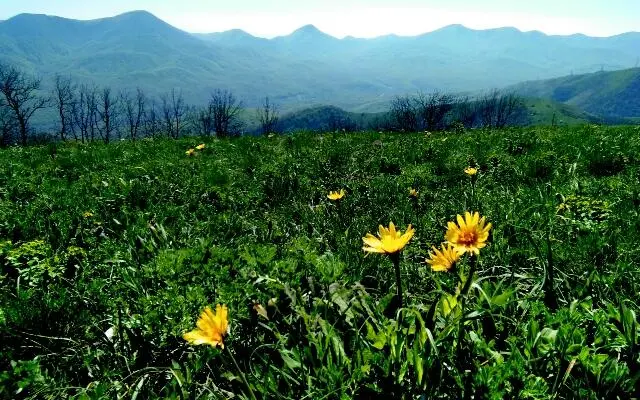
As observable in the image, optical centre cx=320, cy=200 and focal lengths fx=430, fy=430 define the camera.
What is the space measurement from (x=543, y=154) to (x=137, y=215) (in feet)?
22.9

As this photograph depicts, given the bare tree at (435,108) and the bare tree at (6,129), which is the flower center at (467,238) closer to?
the bare tree at (435,108)

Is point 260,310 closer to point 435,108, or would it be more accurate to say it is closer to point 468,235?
point 468,235

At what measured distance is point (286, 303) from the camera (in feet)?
10.0

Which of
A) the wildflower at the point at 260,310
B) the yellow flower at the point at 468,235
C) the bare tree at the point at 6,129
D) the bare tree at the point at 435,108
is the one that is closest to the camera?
the yellow flower at the point at 468,235

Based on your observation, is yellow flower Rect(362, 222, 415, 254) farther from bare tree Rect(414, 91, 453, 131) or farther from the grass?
bare tree Rect(414, 91, 453, 131)

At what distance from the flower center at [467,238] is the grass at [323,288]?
0.89ft

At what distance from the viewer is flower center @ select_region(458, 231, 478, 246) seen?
2.56 m

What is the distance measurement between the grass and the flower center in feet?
0.89

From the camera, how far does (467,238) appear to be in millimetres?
2584

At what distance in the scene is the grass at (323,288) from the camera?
2.15 metres

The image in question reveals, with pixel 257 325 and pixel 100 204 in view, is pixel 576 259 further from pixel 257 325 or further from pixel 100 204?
pixel 100 204

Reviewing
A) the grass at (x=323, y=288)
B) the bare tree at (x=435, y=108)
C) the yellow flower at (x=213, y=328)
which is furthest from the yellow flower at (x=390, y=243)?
the bare tree at (x=435, y=108)

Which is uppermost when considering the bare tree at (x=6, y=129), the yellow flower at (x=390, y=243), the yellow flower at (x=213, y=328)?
the yellow flower at (x=390, y=243)

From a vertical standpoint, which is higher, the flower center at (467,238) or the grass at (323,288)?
the flower center at (467,238)
